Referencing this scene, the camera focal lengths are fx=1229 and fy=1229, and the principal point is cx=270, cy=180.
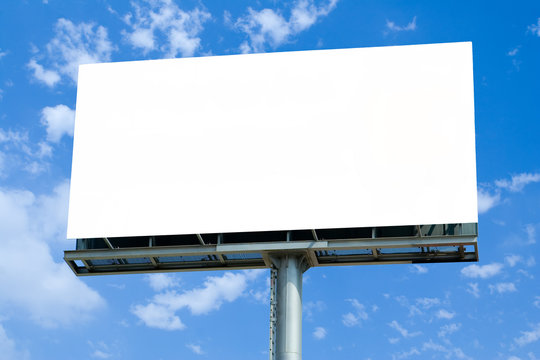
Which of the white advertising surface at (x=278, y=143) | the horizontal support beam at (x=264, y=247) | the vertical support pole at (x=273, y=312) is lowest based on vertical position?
the vertical support pole at (x=273, y=312)

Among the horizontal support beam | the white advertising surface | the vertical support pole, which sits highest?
the white advertising surface

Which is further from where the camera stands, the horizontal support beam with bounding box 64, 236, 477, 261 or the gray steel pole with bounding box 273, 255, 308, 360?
the horizontal support beam with bounding box 64, 236, 477, 261

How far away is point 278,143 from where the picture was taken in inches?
1474

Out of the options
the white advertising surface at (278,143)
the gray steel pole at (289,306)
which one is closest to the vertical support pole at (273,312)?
the gray steel pole at (289,306)

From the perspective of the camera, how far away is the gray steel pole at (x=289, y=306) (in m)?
35.5

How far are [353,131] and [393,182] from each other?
2031mm

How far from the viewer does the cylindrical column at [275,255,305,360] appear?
35.5 meters

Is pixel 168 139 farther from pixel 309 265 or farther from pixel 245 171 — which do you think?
pixel 309 265

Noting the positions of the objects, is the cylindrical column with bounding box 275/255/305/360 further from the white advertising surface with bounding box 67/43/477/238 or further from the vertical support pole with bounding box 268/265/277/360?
the white advertising surface with bounding box 67/43/477/238

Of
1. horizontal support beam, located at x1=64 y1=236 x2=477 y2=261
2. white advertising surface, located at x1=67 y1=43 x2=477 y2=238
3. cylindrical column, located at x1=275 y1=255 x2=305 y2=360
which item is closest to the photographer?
cylindrical column, located at x1=275 y1=255 x2=305 y2=360

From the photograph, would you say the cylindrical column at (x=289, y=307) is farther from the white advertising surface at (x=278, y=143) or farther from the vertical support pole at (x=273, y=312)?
the white advertising surface at (x=278, y=143)

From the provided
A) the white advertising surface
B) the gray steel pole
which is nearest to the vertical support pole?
the gray steel pole

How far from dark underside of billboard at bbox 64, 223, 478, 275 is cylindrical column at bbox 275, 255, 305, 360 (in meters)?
0.38

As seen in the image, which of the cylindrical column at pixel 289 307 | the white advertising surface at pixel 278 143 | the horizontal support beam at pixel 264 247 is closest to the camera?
the cylindrical column at pixel 289 307
